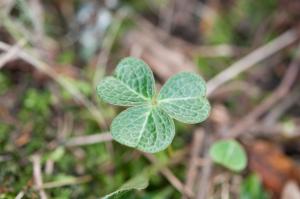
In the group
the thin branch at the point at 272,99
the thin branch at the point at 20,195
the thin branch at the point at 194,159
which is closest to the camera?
the thin branch at the point at 20,195

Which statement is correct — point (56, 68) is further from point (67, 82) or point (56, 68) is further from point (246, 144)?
point (246, 144)

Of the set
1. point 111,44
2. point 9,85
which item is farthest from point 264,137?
point 9,85

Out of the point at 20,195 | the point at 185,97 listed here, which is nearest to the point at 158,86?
the point at 185,97

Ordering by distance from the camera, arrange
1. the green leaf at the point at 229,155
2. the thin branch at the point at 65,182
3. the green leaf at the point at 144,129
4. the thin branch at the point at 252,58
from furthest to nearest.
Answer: the thin branch at the point at 252,58 → the green leaf at the point at 229,155 → the thin branch at the point at 65,182 → the green leaf at the point at 144,129

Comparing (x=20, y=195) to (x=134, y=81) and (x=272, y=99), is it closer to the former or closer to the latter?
(x=134, y=81)

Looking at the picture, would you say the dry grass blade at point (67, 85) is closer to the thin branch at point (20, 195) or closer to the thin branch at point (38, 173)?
the thin branch at point (38, 173)

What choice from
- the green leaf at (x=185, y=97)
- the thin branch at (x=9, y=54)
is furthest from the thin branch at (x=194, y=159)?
the thin branch at (x=9, y=54)

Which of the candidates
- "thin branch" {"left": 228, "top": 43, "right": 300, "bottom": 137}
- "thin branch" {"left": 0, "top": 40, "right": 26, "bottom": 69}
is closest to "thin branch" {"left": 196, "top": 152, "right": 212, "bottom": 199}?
"thin branch" {"left": 228, "top": 43, "right": 300, "bottom": 137}
